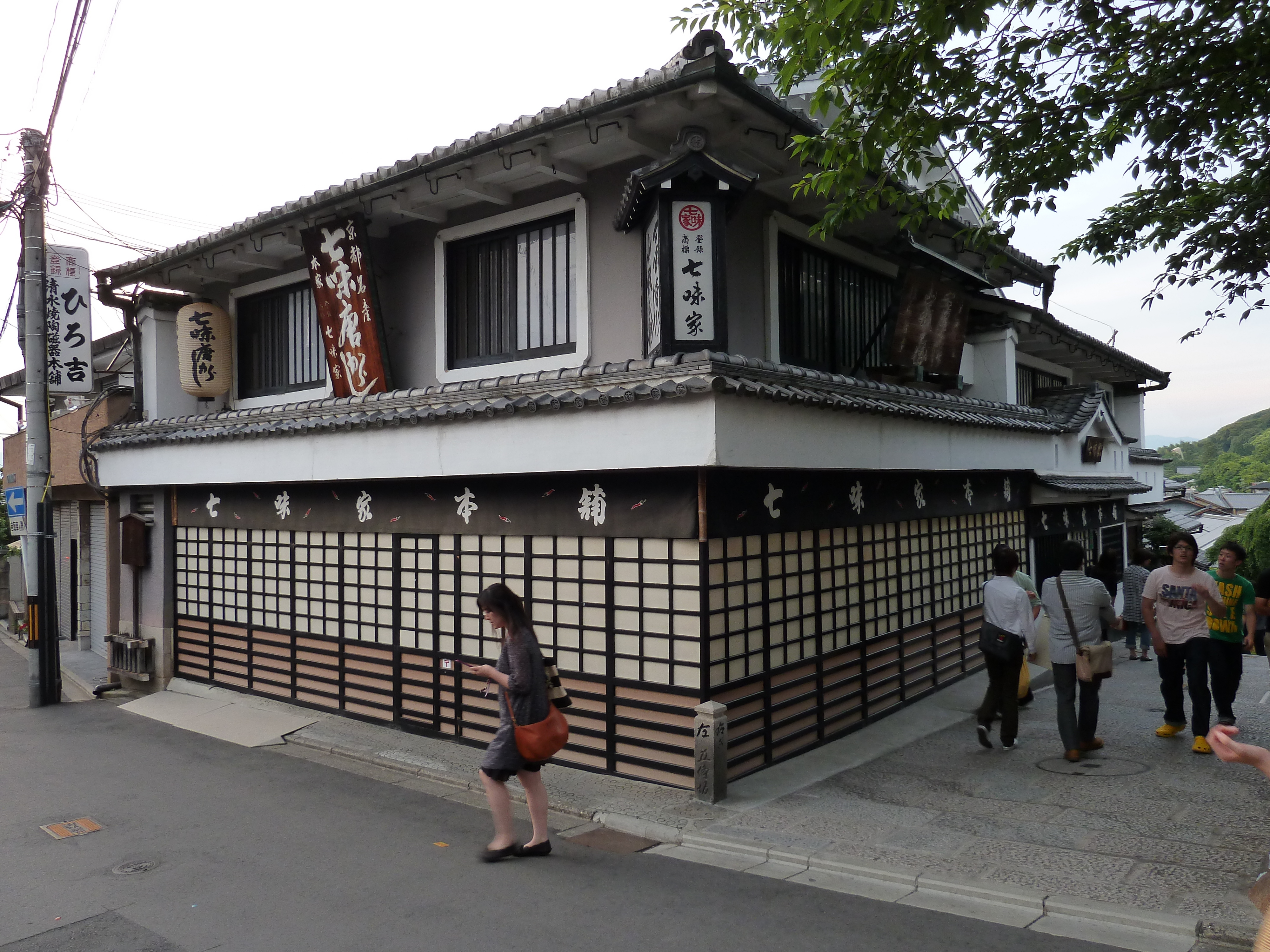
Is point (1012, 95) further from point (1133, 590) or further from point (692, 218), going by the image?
point (1133, 590)

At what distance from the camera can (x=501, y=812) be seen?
6770mm

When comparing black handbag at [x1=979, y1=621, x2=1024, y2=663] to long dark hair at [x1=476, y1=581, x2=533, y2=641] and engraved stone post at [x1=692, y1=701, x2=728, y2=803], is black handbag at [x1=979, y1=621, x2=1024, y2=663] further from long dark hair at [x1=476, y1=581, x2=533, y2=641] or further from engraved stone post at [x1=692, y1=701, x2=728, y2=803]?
long dark hair at [x1=476, y1=581, x2=533, y2=641]

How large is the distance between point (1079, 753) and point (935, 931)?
4.38m

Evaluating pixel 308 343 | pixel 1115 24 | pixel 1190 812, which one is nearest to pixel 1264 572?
pixel 1190 812

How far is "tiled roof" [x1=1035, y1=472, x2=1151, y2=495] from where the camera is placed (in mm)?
15438

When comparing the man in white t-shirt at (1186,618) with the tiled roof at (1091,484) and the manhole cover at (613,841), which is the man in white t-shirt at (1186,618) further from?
the tiled roof at (1091,484)

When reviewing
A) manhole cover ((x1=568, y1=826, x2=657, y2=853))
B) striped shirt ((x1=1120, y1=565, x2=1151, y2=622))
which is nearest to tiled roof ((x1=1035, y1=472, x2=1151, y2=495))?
striped shirt ((x1=1120, y1=565, x2=1151, y2=622))

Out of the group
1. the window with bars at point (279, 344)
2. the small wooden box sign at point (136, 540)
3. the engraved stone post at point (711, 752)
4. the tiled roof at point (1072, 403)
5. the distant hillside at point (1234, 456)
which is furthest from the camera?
the distant hillside at point (1234, 456)

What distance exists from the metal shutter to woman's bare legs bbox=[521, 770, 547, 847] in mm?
14622

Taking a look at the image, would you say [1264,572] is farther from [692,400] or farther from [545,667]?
[545,667]

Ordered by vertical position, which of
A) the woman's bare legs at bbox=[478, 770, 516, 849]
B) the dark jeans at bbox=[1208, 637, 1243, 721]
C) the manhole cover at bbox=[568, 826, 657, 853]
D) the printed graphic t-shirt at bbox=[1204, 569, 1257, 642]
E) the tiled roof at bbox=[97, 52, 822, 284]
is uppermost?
the tiled roof at bbox=[97, 52, 822, 284]

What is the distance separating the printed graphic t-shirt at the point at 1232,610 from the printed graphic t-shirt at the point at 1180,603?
3.1 inches

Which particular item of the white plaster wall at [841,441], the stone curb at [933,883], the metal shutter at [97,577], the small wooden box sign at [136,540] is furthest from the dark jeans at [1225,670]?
the metal shutter at [97,577]

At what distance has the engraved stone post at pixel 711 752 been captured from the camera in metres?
7.84
